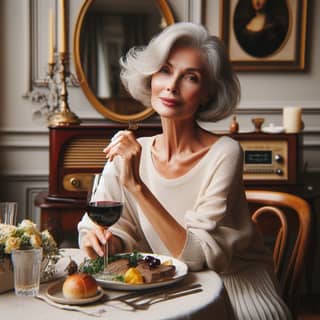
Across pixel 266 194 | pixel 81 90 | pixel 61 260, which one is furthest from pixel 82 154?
pixel 61 260

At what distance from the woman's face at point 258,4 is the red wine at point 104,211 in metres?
2.44

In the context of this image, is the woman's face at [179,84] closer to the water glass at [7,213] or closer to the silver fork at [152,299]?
the water glass at [7,213]

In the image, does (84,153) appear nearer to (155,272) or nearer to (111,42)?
(111,42)

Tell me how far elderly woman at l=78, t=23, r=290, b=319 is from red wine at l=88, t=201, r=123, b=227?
230mm

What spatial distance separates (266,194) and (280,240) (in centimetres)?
18

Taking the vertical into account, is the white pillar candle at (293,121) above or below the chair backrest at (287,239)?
above

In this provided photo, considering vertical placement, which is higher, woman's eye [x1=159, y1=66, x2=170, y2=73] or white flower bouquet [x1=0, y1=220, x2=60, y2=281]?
woman's eye [x1=159, y1=66, x2=170, y2=73]

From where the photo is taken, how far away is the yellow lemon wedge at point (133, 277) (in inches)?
57.2

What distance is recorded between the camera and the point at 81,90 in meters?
3.62

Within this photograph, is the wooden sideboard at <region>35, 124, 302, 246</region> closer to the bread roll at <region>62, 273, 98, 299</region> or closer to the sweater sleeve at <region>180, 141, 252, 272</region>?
the sweater sleeve at <region>180, 141, 252, 272</region>

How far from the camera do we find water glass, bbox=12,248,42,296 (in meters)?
1.38

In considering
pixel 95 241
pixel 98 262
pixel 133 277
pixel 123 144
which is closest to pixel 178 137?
pixel 123 144

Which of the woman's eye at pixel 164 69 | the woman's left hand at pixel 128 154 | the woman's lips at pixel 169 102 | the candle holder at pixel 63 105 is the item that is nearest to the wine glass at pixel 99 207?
the woman's left hand at pixel 128 154

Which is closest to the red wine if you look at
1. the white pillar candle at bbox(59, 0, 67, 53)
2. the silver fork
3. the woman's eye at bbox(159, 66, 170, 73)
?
the silver fork
